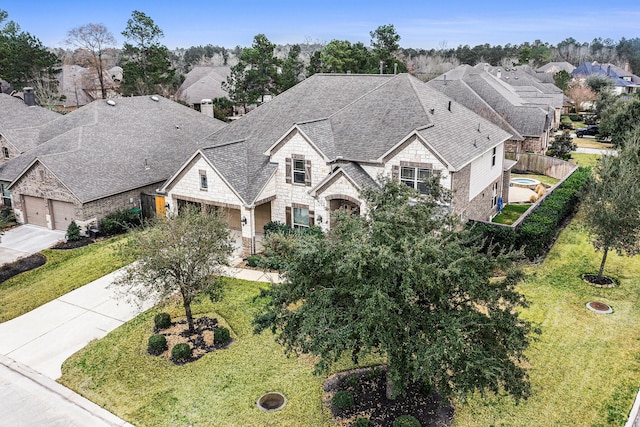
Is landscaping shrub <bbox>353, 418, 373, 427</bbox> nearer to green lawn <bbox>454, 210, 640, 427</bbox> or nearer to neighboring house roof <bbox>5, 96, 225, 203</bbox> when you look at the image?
green lawn <bbox>454, 210, 640, 427</bbox>

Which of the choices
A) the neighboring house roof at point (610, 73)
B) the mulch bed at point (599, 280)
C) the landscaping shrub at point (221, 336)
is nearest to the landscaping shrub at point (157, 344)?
the landscaping shrub at point (221, 336)

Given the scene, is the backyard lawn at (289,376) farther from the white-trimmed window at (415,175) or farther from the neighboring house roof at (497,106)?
the neighboring house roof at (497,106)

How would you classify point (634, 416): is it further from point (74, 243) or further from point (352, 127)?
point (74, 243)

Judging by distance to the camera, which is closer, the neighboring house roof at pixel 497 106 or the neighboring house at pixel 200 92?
the neighboring house roof at pixel 497 106

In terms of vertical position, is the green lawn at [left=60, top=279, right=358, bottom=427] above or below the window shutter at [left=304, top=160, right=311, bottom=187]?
below

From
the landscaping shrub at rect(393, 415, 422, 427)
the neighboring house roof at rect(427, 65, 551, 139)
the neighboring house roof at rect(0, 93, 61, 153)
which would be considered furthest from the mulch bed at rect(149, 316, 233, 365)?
the neighboring house roof at rect(427, 65, 551, 139)

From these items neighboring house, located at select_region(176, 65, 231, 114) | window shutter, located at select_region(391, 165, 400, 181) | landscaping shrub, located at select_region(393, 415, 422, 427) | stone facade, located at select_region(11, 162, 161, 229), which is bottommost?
landscaping shrub, located at select_region(393, 415, 422, 427)

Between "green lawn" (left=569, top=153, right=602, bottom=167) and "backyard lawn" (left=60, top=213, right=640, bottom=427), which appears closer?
"backyard lawn" (left=60, top=213, right=640, bottom=427)

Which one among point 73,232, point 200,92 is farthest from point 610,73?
point 73,232

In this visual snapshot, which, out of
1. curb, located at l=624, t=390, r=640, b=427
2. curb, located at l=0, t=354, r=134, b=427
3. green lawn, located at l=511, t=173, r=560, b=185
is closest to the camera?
Answer: curb, located at l=624, t=390, r=640, b=427
